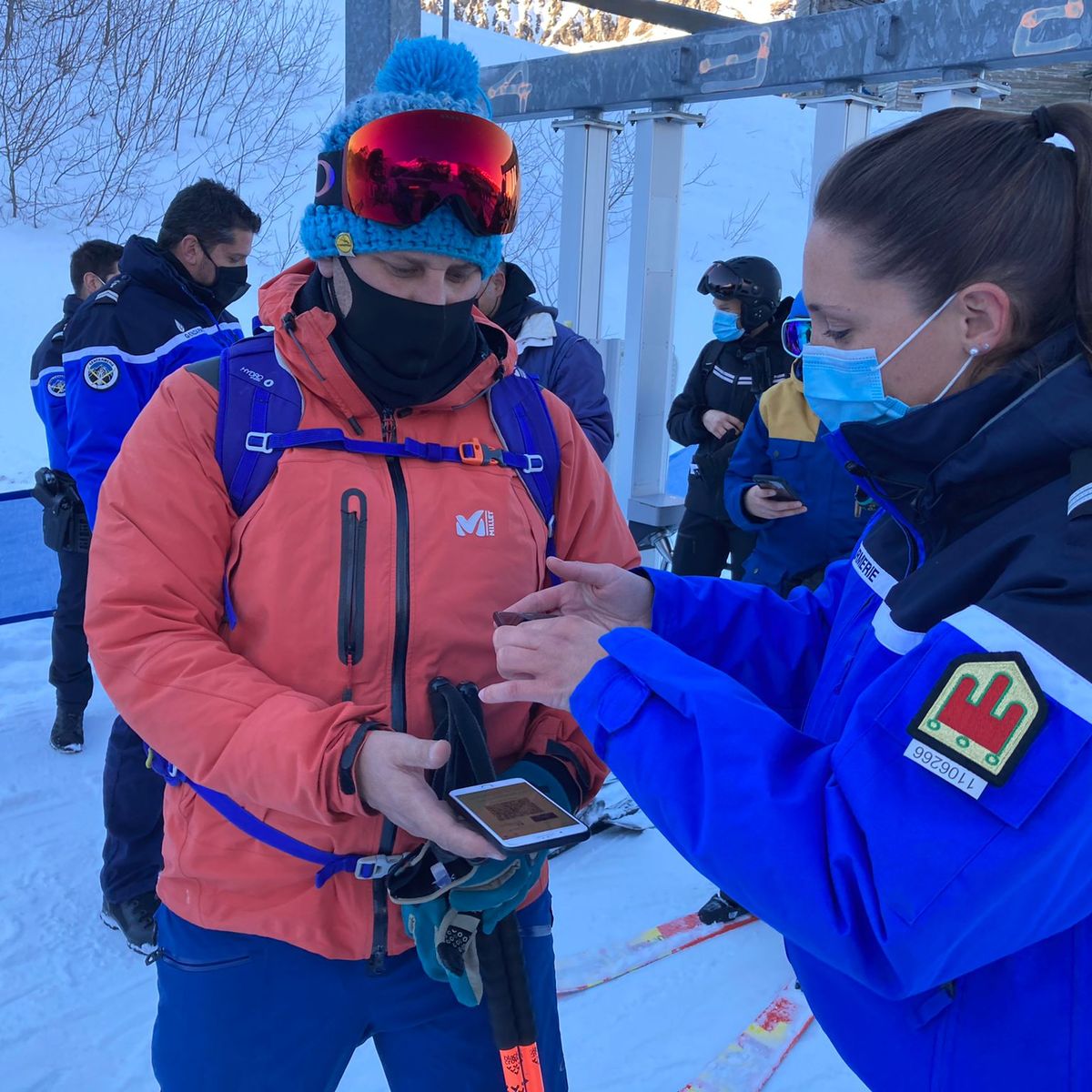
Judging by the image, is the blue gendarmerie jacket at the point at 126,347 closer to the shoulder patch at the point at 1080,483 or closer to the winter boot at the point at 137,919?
the winter boot at the point at 137,919

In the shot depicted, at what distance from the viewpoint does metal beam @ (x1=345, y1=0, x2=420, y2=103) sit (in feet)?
7.78

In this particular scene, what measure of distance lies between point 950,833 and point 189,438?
3.83 ft

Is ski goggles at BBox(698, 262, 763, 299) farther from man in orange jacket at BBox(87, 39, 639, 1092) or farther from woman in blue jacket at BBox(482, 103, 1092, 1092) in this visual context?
woman in blue jacket at BBox(482, 103, 1092, 1092)

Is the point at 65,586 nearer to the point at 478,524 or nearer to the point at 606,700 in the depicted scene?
the point at 478,524

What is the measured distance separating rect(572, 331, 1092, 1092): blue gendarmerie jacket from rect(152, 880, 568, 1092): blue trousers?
0.63 meters

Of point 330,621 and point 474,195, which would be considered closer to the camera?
point 330,621

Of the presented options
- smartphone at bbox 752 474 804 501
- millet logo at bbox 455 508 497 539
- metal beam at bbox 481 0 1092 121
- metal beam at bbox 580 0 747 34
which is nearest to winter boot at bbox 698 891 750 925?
smartphone at bbox 752 474 804 501

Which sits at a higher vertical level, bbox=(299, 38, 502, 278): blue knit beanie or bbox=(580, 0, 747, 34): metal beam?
bbox=(580, 0, 747, 34): metal beam

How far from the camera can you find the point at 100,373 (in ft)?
11.7

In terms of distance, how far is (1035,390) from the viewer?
1.07 metres

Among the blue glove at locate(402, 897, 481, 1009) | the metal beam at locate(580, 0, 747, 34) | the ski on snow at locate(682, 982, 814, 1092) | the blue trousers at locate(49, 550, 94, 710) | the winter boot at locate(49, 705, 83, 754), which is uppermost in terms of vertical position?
the metal beam at locate(580, 0, 747, 34)

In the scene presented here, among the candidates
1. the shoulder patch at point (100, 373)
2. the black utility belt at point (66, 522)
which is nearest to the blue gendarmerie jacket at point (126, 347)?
the shoulder patch at point (100, 373)

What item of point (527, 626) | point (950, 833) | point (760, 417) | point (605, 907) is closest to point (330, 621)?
point (527, 626)

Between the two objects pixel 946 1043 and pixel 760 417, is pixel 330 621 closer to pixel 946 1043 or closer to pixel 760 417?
pixel 946 1043
